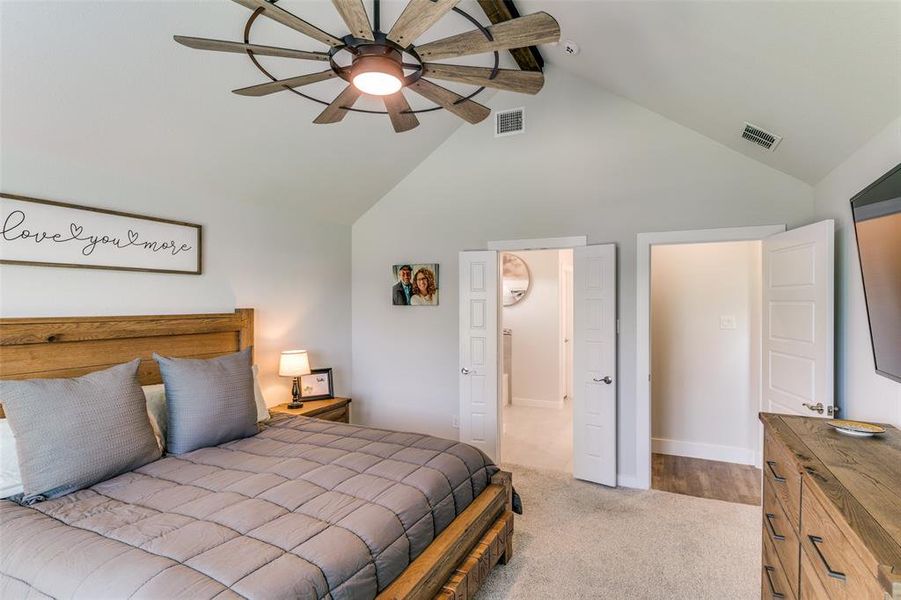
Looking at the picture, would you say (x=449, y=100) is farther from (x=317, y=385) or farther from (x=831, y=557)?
(x=317, y=385)

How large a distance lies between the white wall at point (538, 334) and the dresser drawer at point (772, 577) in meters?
4.19

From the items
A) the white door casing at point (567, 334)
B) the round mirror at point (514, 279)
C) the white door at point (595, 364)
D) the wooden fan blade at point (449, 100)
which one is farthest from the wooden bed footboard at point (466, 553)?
the white door casing at point (567, 334)

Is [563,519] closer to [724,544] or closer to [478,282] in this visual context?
[724,544]

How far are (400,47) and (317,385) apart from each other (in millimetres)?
Answer: 3106

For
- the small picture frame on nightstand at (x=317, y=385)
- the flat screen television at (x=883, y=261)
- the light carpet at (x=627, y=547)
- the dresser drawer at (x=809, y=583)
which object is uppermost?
the flat screen television at (x=883, y=261)

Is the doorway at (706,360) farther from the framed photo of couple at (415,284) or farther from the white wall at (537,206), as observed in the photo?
the framed photo of couple at (415,284)

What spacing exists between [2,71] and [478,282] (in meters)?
3.25

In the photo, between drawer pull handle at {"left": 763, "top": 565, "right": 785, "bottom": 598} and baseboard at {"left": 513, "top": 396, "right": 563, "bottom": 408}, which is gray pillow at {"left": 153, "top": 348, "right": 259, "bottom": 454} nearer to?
drawer pull handle at {"left": 763, "top": 565, "right": 785, "bottom": 598}

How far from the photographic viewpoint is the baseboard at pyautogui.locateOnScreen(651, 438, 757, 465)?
13.4 ft

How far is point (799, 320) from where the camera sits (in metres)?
2.76

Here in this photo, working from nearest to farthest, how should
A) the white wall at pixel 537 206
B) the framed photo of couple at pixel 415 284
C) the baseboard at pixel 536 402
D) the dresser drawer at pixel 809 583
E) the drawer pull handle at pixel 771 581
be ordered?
1. the dresser drawer at pixel 809 583
2. the drawer pull handle at pixel 771 581
3. the white wall at pixel 537 206
4. the framed photo of couple at pixel 415 284
5. the baseboard at pixel 536 402

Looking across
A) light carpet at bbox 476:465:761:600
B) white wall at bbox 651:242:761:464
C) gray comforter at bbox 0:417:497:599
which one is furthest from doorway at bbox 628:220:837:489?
gray comforter at bbox 0:417:497:599

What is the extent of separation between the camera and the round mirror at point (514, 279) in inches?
251

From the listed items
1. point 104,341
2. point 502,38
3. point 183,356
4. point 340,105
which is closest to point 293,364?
point 183,356
